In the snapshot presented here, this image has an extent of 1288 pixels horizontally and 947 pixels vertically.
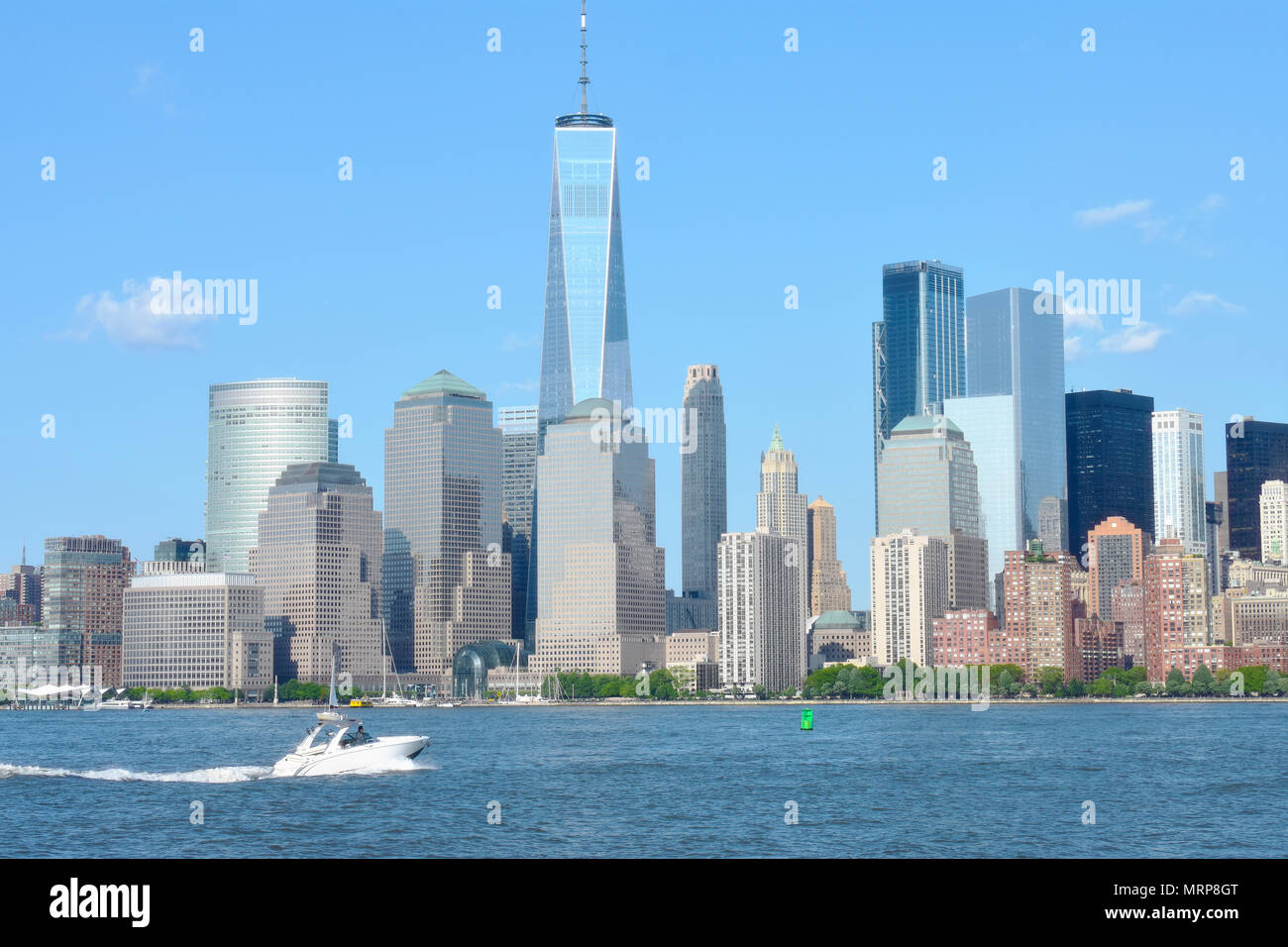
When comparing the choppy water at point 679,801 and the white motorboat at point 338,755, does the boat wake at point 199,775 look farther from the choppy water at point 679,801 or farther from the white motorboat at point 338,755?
the white motorboat at point 338,755

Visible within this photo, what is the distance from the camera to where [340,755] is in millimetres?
88688

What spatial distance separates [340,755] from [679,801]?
20.6 metres

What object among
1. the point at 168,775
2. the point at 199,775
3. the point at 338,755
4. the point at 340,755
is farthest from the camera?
the point at 199,775

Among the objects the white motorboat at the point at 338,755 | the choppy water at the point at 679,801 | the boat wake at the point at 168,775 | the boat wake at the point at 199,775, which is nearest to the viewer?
the choppy water at the point at 679,801

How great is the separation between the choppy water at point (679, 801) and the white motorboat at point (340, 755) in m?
1.20

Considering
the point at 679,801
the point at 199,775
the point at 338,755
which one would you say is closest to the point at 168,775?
the point at 199,775

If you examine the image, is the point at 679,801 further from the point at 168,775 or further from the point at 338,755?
the point at 168,775

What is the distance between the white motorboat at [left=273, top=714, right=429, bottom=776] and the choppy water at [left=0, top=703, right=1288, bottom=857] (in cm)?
120

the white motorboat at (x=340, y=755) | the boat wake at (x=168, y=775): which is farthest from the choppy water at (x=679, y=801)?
the white motorboat at (x=340, y=755)

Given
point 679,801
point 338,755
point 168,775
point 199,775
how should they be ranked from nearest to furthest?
point 679,801 → point 338,755 → point 168,775 → point 199,775

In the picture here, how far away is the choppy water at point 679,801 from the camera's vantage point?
5984 cm
